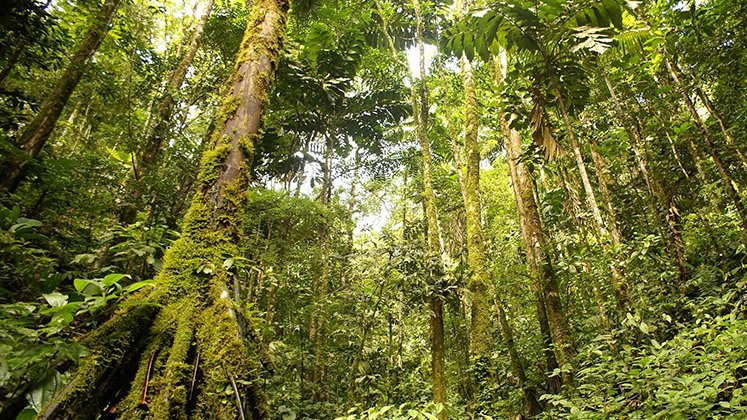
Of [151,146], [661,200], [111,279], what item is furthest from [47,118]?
[661,200]

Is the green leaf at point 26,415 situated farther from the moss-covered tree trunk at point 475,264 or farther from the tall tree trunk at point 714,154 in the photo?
the tall tree trunk at point 714,154

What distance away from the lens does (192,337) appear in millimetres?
1701

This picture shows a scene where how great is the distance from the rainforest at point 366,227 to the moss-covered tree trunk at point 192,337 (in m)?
0.01

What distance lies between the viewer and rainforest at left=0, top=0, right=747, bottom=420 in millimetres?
1719

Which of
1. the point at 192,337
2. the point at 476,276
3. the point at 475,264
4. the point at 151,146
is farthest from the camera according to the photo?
the point at 151,146

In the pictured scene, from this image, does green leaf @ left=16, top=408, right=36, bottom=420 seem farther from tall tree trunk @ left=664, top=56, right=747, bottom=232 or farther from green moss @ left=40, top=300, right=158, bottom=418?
tall tree trunk @ left=664, top=56, right=747, bottom=232

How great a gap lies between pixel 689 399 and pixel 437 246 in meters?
4.19

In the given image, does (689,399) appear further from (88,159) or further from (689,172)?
(88,159)

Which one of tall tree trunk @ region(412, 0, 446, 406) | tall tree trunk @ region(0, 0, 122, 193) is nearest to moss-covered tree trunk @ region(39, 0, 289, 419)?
tall tree trunk @ region(0, 0, 122, 193)

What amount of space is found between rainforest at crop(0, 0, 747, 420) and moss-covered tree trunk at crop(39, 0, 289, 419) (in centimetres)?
1

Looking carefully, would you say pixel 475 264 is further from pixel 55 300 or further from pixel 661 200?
pixel 55 300

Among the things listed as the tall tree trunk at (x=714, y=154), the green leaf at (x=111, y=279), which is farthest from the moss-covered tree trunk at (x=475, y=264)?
the green leaf at (x=111, y=279)

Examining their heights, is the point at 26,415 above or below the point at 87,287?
below

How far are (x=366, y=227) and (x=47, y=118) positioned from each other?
6.35 metres
